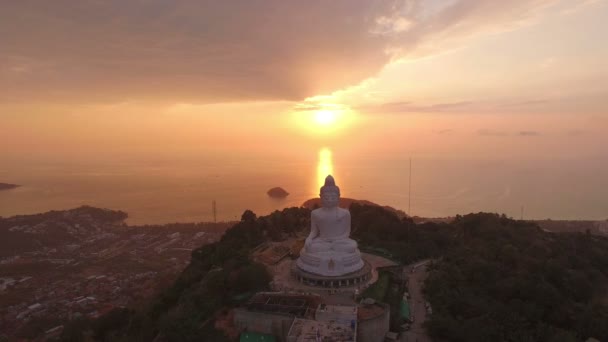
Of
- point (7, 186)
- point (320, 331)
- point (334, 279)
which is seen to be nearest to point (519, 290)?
point (334, 279)

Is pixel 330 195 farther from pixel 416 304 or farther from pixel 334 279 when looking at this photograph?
pixel 416 304

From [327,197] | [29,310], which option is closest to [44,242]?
[29,310]

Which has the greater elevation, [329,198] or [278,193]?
[329,198]

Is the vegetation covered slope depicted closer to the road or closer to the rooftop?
the rooftop

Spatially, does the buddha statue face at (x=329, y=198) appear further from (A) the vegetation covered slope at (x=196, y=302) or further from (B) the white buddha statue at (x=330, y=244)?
(A) the vegetation covered slope at (x=196, y=302)

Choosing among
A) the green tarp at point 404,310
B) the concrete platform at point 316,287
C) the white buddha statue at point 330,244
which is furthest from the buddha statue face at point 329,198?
the green tarp at point 404,310

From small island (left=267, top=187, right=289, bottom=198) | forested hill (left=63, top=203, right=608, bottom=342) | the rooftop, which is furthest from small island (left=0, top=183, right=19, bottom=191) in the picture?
the rooftop

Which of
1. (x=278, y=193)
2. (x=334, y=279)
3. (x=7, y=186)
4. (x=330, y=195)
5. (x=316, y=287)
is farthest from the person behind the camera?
(x=7, y=186)
